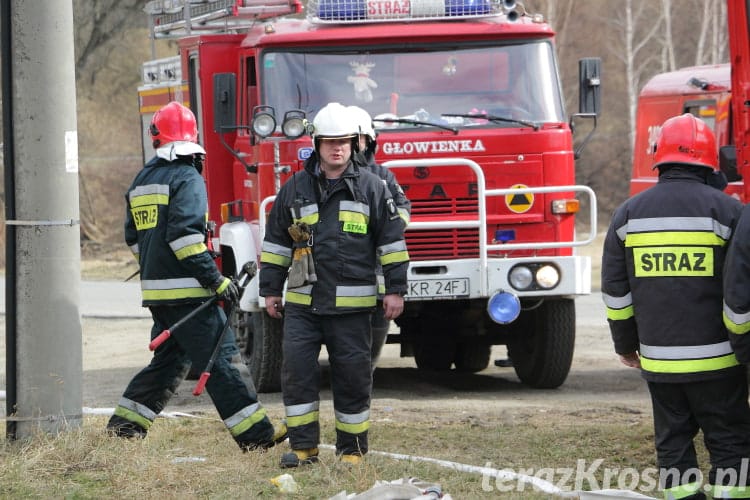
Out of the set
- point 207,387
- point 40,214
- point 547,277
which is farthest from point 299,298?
point 547,277

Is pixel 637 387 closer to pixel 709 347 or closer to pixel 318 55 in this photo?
pixel 318 55

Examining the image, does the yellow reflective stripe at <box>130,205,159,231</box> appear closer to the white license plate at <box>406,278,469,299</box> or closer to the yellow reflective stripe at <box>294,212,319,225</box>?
the yellow reflective stripe at <box>294,212,319,225</box>

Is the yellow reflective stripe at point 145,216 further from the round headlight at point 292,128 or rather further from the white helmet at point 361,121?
the round headlight at point 292,128

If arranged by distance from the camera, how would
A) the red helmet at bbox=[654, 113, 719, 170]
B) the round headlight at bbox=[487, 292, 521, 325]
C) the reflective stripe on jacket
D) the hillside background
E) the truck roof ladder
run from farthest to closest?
the hillside background
the truck roof ladder
the round headlight at bbox=[487, 292, 521, 325]
the red helmet at bbox=[654, 113, 719, 170]
the reflective stripe on jacket

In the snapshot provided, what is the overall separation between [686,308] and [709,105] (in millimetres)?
6674

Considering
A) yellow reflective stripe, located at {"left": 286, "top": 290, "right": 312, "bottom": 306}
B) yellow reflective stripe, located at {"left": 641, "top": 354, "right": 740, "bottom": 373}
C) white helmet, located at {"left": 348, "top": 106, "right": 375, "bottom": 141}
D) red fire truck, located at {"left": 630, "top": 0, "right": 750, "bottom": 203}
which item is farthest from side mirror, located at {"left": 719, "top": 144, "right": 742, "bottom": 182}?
yellow reflective stripe, located at {"left": 641, "top": 354, "right": 740, "bottom": 373}

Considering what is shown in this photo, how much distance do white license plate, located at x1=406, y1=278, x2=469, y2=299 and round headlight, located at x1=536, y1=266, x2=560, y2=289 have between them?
0.50m

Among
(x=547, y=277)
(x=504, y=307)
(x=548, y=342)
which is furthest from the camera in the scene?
(x=548, y=342)

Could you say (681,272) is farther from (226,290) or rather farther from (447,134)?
(447,134)

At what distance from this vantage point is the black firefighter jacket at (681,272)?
485 cm

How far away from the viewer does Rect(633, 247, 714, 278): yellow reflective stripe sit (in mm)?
4855

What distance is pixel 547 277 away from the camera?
8453 mm

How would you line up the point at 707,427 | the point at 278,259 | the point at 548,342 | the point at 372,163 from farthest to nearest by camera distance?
the point at 548,342 → the point at 372,163 → the point at 278,259 → the point at 707,427

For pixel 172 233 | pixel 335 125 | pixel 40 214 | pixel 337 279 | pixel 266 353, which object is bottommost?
pixel 266 353
